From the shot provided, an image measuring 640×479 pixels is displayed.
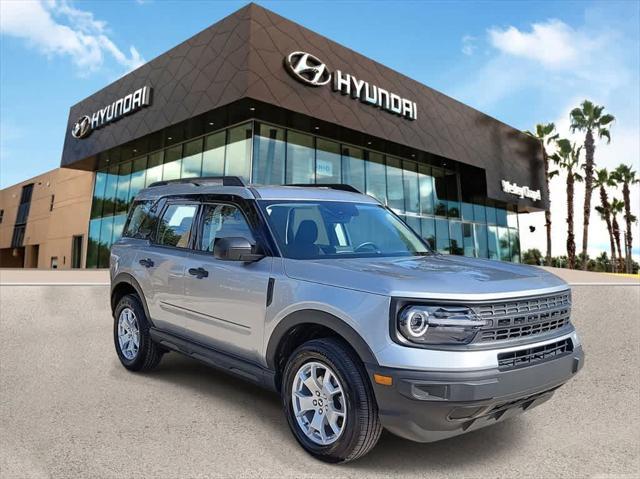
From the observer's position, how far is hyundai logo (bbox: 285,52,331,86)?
49.1 ft

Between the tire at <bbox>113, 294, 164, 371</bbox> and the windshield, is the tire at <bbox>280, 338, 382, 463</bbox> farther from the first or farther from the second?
the tire at <bbox>113, 294, 164, 371</bbox>

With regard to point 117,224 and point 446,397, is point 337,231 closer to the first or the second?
point 446,397

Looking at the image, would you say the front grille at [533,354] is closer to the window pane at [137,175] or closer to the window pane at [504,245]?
the window pane at [137,175]

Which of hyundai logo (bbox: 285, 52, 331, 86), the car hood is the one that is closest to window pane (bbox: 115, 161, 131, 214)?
hyundai logo (bbox: 285, 52, 331, 86)

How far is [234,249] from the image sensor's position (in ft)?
11.2

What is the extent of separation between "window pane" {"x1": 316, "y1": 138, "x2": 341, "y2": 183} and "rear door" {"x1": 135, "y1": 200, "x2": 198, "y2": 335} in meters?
13.4

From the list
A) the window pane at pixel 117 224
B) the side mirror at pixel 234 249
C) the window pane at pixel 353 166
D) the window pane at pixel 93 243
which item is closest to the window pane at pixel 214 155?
the window pane at pixel 353 166

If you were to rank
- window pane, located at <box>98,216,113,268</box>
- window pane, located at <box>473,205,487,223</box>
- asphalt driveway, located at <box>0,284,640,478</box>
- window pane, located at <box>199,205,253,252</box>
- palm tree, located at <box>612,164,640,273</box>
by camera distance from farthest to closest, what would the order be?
palm tree, located at <box>612,164,640,273</box> < window pane, located at <box>473,205,487,223</box> < window pane, located at <box>98,216,113,268</box> < window pane, located at <box>199,205,253,252</box> < asphalt driveway, located at <box>0,284,640,478</box>

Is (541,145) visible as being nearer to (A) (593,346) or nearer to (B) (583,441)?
(A) (593,346)

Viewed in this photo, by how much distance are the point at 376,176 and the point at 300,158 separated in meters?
4.39

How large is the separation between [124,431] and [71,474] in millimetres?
685

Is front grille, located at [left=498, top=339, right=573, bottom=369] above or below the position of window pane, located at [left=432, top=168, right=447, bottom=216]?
below

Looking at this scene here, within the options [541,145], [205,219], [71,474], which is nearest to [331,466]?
[71,474]

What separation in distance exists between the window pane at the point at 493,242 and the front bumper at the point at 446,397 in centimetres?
2536
